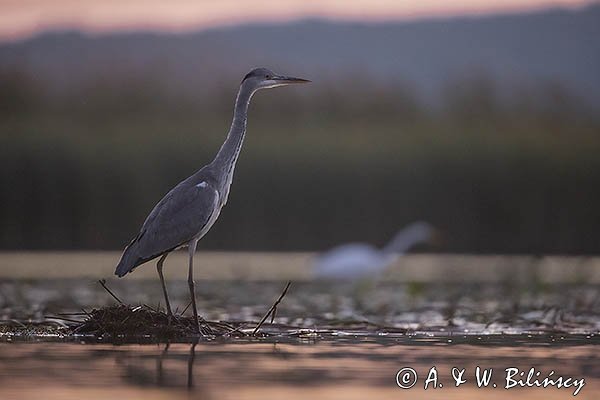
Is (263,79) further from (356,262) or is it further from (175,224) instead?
(356,262)

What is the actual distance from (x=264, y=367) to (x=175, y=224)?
2629 mm

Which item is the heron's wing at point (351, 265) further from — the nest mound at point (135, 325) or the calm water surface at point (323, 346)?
the nest mound at point (135, 325)

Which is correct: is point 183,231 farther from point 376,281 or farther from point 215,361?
point 376,281

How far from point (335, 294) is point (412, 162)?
835 cm

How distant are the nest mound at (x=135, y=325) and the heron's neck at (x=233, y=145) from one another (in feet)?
4.55

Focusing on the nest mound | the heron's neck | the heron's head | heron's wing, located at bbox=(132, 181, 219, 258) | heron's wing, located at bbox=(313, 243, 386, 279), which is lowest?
heron's wing, located at bbox=(313, 243, 386, 279)

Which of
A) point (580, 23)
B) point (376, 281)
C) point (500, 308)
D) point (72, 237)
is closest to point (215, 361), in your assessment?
point (500, 308)

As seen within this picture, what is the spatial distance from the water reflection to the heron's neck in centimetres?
190

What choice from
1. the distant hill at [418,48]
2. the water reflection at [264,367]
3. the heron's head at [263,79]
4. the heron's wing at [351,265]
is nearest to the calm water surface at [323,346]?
the water reflection at [264,367]

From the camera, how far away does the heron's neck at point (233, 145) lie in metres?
11.4

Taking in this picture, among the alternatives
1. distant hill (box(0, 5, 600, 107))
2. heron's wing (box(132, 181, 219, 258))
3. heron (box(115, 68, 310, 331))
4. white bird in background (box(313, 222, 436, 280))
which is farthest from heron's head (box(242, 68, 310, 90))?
distant hill (box(0, 5, 600, 107))

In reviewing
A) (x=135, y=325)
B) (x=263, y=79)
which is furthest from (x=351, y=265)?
(x=135, y=325)

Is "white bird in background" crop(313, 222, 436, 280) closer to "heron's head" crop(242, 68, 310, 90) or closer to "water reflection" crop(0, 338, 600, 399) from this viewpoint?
"heron's head" crop(242, 68, 310, 90)

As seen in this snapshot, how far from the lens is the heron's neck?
11430 mm
